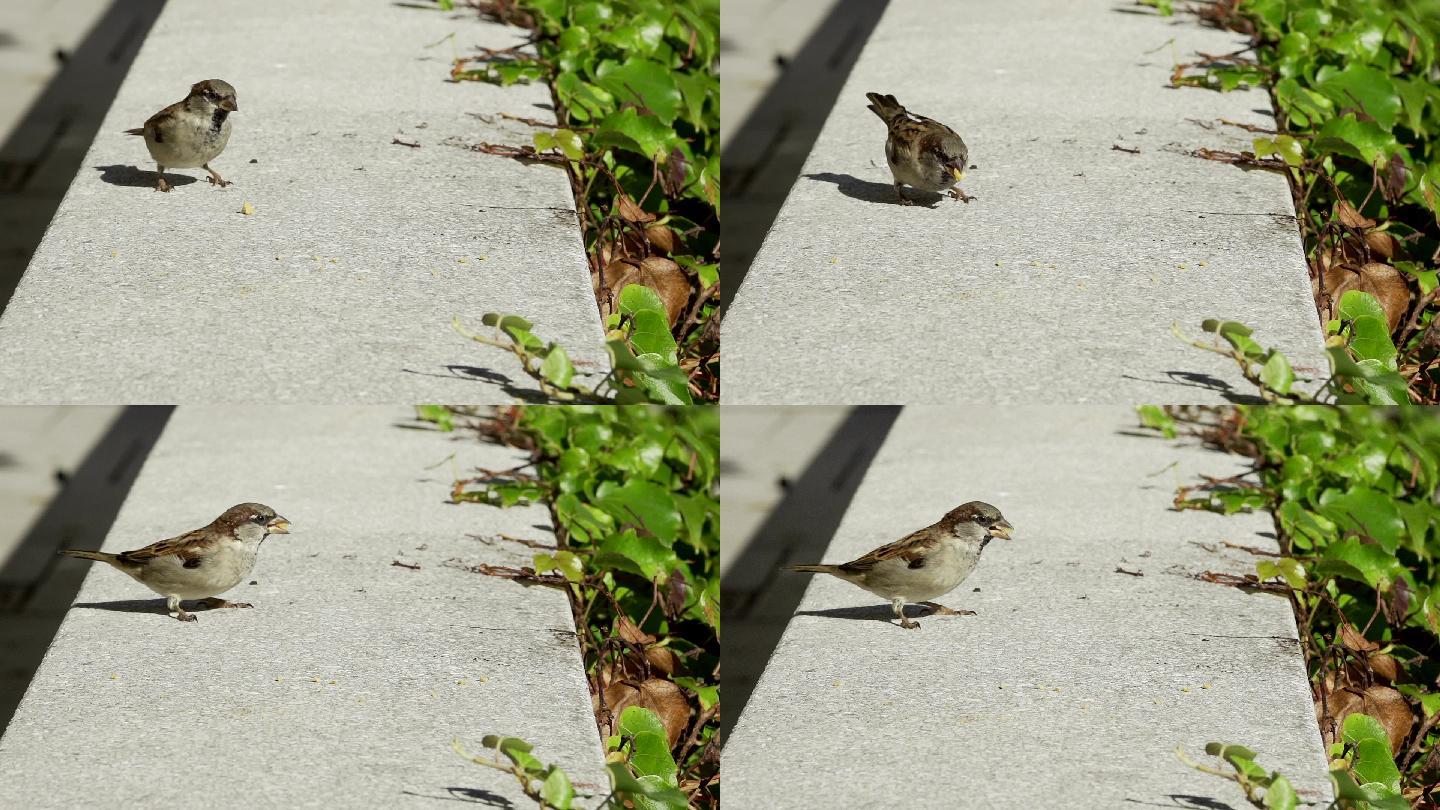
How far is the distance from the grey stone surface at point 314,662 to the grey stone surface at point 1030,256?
1.07 metres

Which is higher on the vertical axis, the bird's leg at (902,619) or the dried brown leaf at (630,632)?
the bird's leg at (902,619)

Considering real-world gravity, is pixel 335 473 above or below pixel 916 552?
below

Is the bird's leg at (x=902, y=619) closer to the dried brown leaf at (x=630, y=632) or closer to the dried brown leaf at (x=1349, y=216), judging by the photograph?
the dried brown leaf at (x=630, y=632)

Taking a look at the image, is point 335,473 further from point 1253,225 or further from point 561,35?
point 1253,225

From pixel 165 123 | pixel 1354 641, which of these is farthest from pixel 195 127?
pixel 1354 641

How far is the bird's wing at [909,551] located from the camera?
15.7 ft

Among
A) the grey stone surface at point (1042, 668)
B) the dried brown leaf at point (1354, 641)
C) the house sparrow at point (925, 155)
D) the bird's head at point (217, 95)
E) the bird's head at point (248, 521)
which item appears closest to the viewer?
the grey stone surface at point (1042, 668)

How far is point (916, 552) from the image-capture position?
4789 mm

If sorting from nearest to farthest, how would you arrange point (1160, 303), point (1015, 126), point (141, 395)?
point (141, 395)
point (1160, 303)
point (1015, 126)

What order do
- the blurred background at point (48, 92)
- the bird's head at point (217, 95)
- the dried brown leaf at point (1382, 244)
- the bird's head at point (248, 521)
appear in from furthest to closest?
the blurred background at point (48, 92) < the dried brown leaf at point (1382, 244) < the bird's head at point (217, 95) < the bird's head at point (248, 521)

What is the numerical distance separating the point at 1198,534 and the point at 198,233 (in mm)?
3453

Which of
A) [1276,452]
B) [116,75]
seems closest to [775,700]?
[1276,452]

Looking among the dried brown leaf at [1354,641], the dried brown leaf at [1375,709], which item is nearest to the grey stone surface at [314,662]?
the dried brown leaf at [1375,709]

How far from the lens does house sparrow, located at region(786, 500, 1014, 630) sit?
4.80 meters
